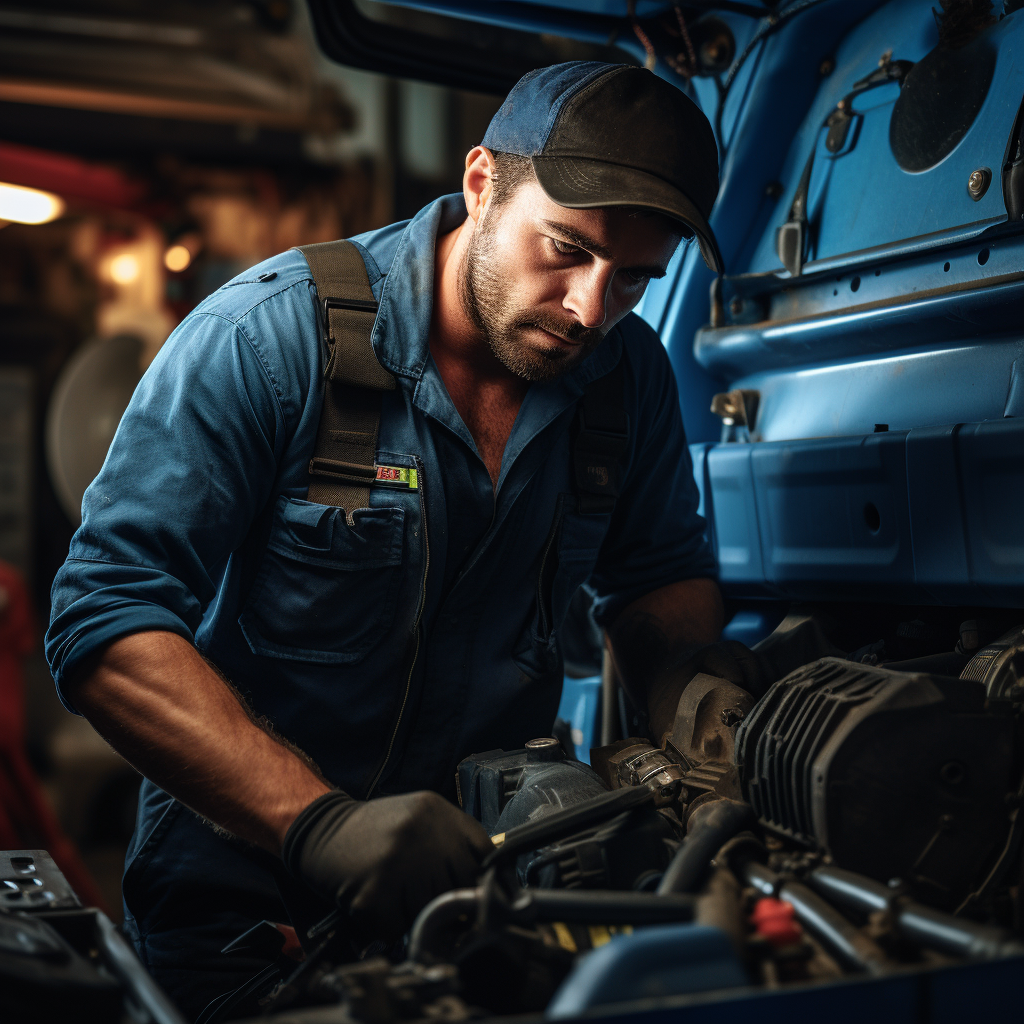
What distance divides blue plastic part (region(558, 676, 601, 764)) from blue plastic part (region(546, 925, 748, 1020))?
123cm

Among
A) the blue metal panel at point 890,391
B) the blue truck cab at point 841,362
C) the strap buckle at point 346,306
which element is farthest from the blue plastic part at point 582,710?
the strap buckle at point 346,306

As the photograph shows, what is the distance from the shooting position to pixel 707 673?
1497 mm

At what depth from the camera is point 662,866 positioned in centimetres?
118

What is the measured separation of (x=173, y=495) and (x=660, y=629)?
810mm

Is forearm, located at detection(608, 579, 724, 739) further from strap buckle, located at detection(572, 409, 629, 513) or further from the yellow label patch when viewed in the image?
the yellow label patch

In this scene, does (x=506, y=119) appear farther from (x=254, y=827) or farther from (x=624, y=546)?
(x=254, y=827)

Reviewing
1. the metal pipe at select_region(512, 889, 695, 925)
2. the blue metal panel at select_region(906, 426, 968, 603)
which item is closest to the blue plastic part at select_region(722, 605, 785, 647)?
the blue metal panel at select_region(906, 426, 968, 603)

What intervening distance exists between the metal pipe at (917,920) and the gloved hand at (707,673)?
1.47 feet

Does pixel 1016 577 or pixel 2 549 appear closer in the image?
pixel 1016 577

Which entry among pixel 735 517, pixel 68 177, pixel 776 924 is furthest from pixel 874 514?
pixel 68 177

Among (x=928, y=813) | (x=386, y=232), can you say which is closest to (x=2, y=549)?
(x=386, y=232)

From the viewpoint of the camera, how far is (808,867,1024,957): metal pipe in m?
0.81

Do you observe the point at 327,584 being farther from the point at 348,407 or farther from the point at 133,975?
the point at 133,975

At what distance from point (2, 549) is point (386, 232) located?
4986 millimetres
